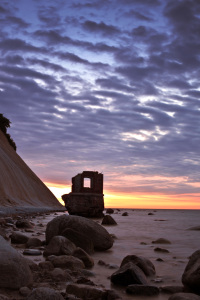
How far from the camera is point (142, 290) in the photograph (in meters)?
3.52

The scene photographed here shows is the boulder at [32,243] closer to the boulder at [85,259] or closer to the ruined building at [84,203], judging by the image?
the boulder at [85,259]

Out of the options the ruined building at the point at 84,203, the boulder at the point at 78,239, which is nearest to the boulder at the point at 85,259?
the boulder at the point at 78,239

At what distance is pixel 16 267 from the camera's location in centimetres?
341

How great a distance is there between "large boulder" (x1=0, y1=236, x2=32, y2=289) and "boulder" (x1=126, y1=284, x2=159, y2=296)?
1.12 m

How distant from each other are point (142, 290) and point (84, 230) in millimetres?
3421

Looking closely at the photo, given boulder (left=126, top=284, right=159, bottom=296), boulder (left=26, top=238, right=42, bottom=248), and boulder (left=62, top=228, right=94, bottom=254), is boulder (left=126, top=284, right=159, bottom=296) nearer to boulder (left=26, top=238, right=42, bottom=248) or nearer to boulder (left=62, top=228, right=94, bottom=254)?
boulder (left=62, top=228, right=94, bottom=254)

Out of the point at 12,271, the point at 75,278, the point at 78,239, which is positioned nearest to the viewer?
the point at 12,271

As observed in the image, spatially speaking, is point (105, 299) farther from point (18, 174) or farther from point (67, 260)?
point (18, 174)

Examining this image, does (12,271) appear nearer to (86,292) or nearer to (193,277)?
(86,292)

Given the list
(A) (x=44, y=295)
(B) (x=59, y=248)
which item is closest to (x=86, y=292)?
(A) (x=44, y=295)

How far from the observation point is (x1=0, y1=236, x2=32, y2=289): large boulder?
330 centimetres

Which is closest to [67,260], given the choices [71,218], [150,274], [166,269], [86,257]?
[86,257]

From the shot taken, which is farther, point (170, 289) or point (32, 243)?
point (32, 243)

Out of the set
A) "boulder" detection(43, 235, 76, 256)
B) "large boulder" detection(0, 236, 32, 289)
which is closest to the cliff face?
"boulder" detection(43, 235, 76, 256)
